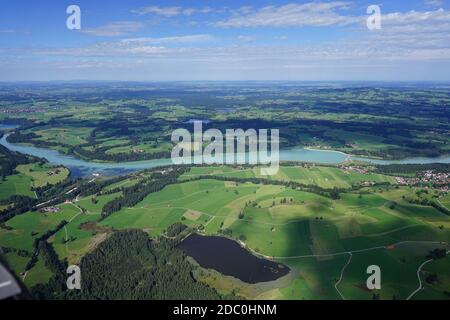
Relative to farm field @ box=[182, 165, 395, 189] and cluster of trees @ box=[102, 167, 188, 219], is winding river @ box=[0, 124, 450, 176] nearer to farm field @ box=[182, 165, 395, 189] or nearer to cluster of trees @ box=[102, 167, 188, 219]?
cluster of trees @ box=[102, 167, 188, 219]

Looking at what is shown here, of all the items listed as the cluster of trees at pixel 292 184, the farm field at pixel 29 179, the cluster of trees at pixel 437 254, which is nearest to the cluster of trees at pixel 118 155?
the farm field at pixel 29 179

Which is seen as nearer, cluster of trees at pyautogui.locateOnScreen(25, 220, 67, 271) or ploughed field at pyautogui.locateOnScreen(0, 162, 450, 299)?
ploughed field at pyautogui.locateOnScreen(0, 162, 450, 299)

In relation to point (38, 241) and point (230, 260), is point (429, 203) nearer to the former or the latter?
point (230, 260)

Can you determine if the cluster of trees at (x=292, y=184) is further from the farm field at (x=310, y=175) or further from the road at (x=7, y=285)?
the road at (x=7, y=285)

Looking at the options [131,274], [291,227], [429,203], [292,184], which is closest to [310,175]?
[292,184]

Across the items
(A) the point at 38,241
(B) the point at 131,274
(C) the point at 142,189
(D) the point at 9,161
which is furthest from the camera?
(D) the point at 9,161

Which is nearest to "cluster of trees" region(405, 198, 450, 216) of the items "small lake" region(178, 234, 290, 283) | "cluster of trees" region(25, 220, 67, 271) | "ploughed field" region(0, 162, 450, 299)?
"ploughed field" region(0, 162, 450, 299)
